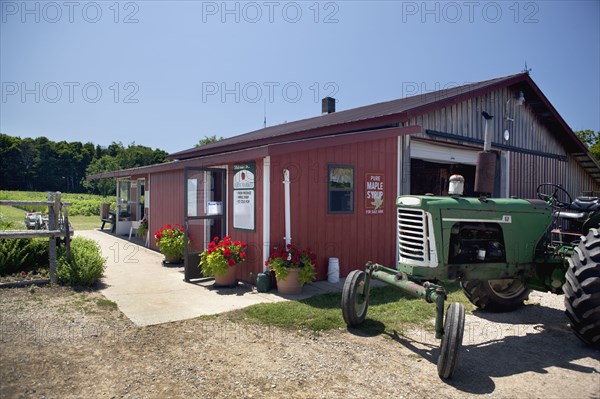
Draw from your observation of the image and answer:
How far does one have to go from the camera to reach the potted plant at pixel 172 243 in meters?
9.26

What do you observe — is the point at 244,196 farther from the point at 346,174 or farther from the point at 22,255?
the point at 22,255

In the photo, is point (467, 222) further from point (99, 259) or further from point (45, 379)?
point (99, 259)

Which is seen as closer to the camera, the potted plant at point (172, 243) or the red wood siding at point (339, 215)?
the red wood siding at point (339, 215)

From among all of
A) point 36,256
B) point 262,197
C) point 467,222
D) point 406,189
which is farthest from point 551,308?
point 36,256

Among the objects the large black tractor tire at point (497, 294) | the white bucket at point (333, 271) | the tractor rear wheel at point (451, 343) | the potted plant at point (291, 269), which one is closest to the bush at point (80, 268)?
the potted plant at point (291, 269)

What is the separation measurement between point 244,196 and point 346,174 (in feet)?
6.62

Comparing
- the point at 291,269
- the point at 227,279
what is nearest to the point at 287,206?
the point at 291,269

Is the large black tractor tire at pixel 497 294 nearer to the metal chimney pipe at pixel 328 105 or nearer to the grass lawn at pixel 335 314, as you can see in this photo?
the grass lawn at pixel 335 314

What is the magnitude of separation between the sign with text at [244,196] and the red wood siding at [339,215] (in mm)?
550

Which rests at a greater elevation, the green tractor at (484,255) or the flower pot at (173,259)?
the green tractor at (484,255)

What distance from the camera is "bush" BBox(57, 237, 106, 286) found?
6844 mm

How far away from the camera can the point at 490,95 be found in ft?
35.4

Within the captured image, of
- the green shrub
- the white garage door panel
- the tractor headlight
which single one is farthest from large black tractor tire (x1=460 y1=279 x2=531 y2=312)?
the green shrub

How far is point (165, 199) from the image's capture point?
38.1ft
